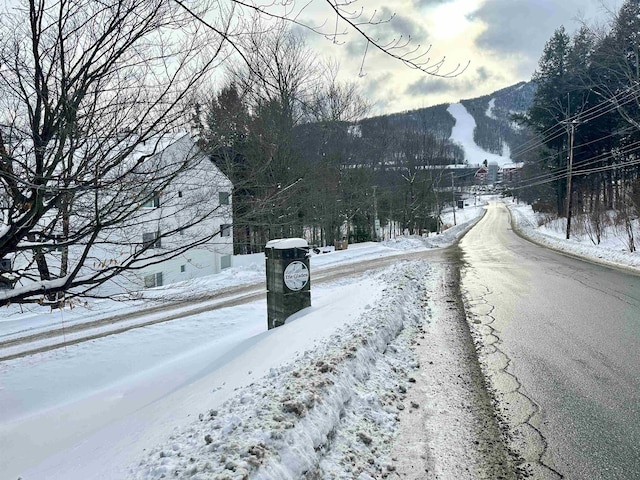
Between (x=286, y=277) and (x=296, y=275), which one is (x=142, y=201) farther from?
(x=296, y=275)

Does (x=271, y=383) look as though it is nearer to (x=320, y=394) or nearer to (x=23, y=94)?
(x=320, y=394)

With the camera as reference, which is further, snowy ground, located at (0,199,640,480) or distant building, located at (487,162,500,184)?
distant building, located at (487,162,500,184)

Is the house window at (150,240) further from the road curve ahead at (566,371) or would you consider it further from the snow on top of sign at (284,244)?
the road curve ahead at (566,371)

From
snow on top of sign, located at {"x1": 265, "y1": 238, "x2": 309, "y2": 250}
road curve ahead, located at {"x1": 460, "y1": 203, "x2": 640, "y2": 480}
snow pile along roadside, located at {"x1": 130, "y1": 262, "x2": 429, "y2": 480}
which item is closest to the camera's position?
snow pile along roadside, located at {"x1": 130, "y1": 262, "x2": 429, "y2": 480}

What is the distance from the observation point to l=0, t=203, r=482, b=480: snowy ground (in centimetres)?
255

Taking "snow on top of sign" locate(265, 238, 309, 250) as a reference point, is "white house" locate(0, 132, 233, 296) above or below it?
above

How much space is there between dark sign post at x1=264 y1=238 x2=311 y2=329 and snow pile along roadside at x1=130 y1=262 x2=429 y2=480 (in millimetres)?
2234

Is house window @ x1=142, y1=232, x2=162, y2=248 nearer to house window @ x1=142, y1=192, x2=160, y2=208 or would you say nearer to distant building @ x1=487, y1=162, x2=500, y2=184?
house window @ x1=142, y1=192, x2=160, y2=208

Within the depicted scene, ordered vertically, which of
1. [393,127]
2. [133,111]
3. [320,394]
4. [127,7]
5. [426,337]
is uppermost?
[393,127]

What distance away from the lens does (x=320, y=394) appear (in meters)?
3.30

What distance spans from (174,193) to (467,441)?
3737mm

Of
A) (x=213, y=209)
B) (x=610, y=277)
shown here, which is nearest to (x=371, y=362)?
(x=213, y=209)

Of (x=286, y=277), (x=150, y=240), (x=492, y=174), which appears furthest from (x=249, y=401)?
(x=492, y=174)

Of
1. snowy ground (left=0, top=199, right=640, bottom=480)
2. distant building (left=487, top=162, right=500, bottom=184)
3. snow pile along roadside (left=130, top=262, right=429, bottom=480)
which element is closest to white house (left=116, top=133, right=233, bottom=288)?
snowy ground (left=0, top=199, right=640, bottom=480)
